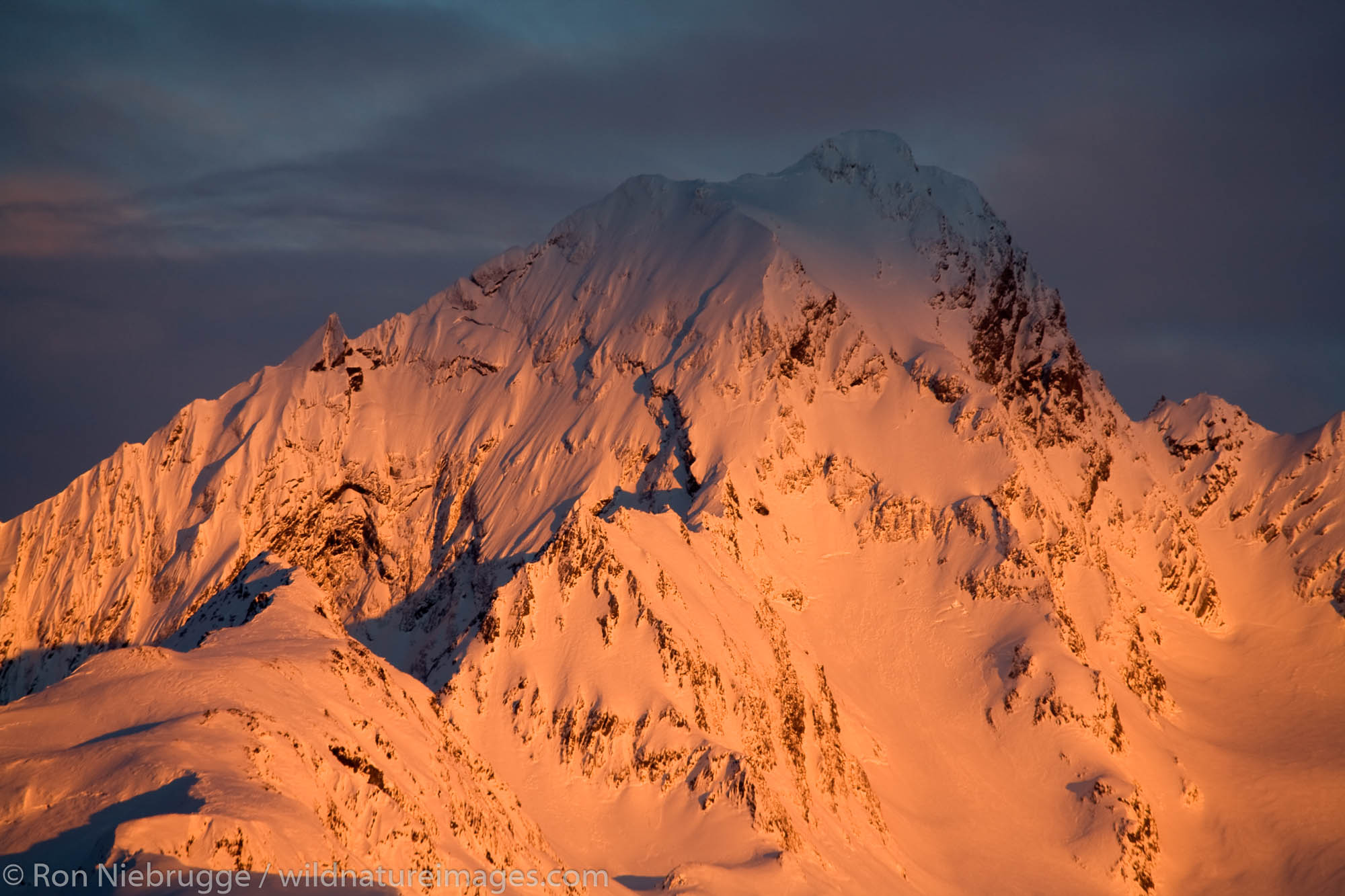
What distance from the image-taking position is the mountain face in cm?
6362

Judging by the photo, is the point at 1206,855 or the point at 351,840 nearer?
the point at 351,840

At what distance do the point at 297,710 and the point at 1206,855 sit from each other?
114640 mm

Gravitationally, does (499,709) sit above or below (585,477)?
below

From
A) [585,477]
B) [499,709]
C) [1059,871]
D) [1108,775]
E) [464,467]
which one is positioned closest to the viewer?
[499,709]

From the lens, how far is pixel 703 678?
127562mm

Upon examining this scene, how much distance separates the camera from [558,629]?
429 feet

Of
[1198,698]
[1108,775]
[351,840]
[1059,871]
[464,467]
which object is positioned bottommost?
[351,840]

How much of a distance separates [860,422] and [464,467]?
52306 mm

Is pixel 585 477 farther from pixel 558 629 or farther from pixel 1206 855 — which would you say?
pixel 1206 855

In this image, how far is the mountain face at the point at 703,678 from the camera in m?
63.6

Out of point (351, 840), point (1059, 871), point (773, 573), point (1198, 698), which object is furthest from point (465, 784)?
point (1198, 698)

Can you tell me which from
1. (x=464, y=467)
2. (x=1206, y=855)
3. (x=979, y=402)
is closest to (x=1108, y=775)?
(x=1206, y=855)

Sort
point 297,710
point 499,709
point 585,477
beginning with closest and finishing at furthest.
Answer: point 297,710 → point 499,709 → point 585,477

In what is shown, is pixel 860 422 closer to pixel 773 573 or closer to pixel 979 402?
pixel 979 402
